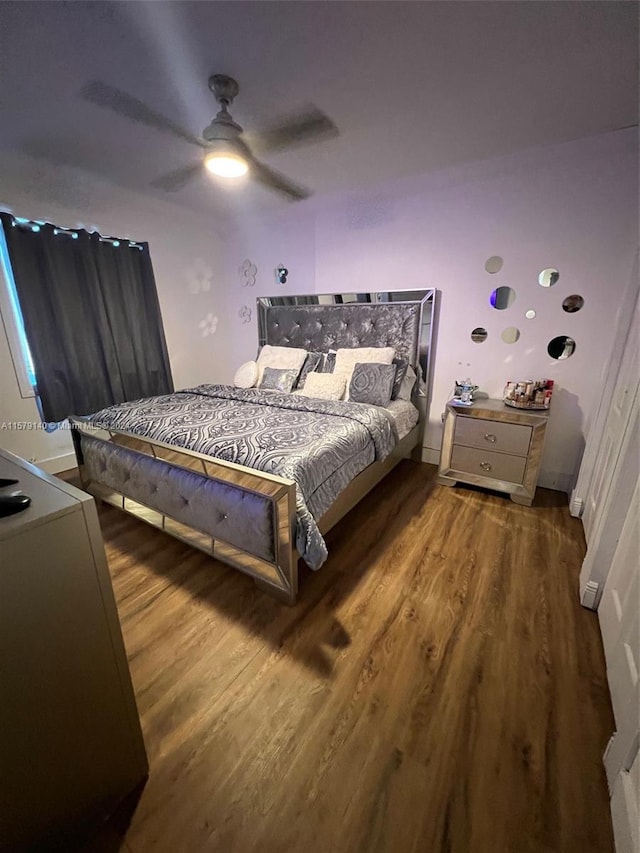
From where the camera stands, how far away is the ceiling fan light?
1.63 m

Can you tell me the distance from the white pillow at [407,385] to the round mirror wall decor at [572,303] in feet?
3.78

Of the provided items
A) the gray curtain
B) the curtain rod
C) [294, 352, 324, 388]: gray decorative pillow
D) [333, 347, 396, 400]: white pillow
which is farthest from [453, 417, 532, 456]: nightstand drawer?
the curtain rod

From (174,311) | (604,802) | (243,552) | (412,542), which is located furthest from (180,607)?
(174,311)

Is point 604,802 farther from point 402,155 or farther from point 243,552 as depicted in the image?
point 402,155

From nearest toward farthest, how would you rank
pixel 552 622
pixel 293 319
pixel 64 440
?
pixel 552 622
pixel 64 440
pixel 293 319

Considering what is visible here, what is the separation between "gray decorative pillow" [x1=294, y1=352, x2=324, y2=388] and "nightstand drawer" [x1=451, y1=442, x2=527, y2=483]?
1.45 meters

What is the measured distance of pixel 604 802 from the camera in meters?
0.97

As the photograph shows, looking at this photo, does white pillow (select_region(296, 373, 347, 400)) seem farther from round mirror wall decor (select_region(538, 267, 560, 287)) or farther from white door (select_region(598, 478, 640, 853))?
white door (select_region(598, 478, 640, 853))

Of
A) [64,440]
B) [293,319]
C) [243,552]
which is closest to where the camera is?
[243,552]

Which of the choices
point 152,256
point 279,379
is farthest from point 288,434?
point 152,256

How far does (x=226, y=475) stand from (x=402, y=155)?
2423 millimetres

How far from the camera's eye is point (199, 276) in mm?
3779

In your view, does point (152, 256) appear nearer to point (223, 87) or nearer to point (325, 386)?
point (223, 87)

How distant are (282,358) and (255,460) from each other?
73.9 inches
